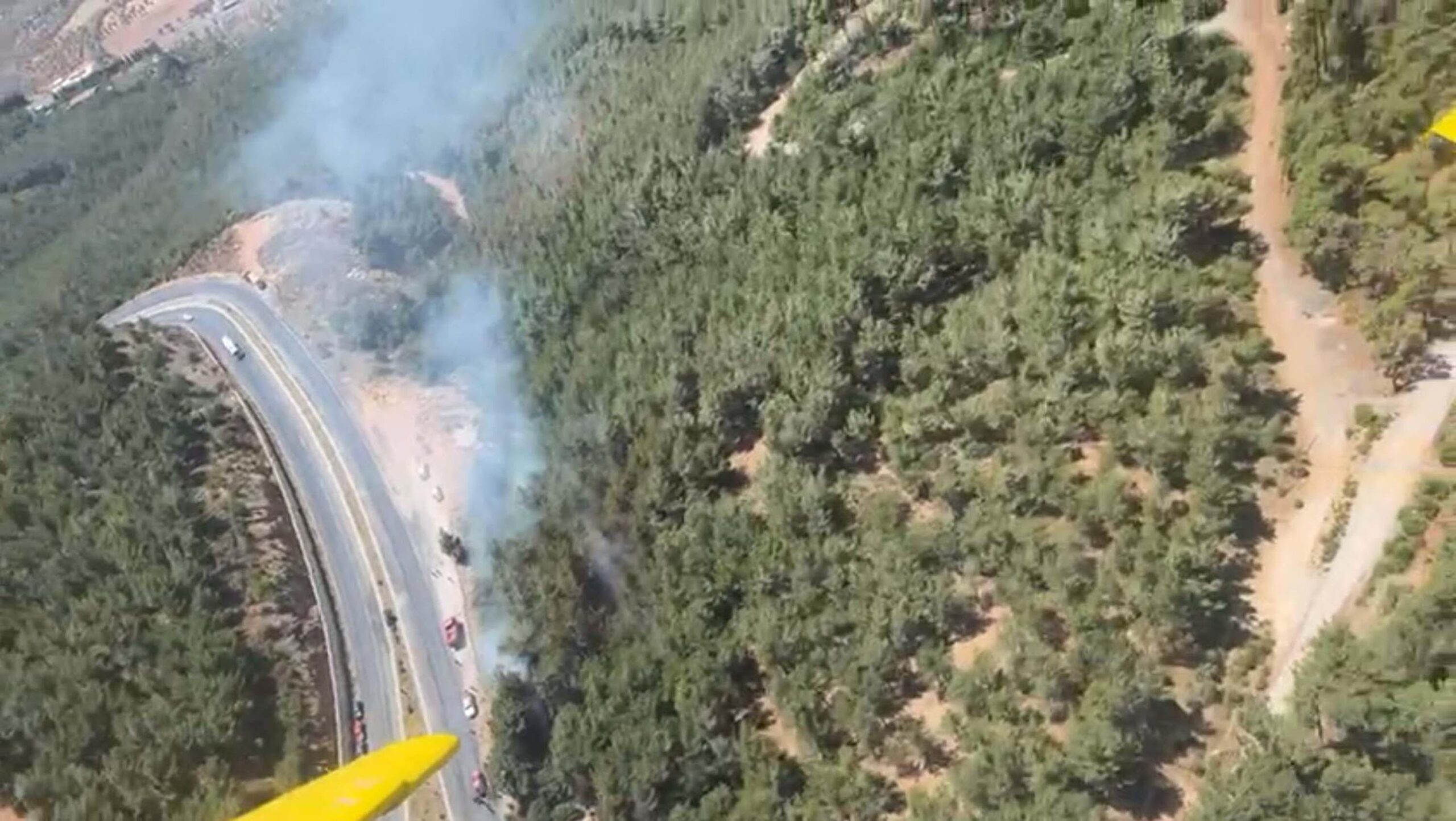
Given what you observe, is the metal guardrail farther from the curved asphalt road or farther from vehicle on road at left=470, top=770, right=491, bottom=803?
vehicle on road at left=470, top=770, right=491, bottom=803

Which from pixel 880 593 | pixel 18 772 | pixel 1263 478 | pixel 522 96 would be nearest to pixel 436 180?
A: pixel 522 96

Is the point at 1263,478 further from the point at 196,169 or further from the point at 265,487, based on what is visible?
the point at 196,169

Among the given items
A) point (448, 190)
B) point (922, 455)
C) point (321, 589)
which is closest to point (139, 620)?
point (321, 589)

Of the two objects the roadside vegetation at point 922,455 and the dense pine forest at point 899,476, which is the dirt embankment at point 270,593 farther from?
the roadside vegetation at point 922,455

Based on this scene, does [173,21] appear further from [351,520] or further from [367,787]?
[367,787]

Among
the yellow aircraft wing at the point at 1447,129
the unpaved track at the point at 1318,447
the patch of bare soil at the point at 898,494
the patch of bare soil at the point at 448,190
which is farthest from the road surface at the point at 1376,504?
the patch of bare soil at the point at 448,190
